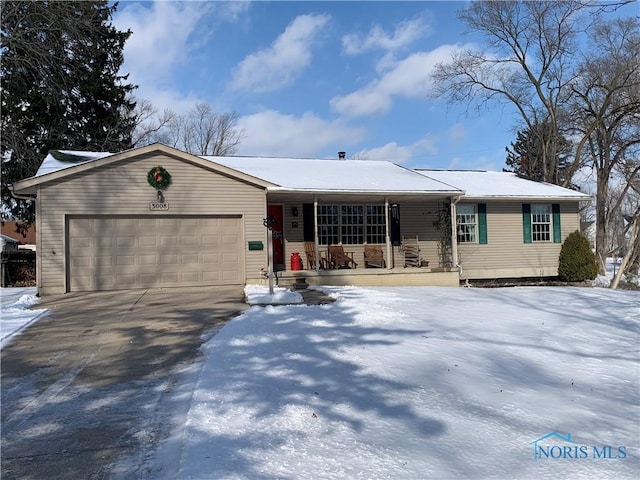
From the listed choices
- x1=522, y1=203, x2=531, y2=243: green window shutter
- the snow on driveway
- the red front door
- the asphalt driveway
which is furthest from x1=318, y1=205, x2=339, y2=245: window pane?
x1=522, y1=203, x2=531, y2=243: green window shutter

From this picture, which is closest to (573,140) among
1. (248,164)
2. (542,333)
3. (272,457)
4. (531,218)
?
(531,218)

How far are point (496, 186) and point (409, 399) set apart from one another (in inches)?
586

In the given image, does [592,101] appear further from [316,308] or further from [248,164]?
[316,308]

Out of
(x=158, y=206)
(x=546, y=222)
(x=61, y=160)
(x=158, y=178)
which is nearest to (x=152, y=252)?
(x=158, y=206)

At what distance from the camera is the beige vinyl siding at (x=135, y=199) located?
38.2 feet

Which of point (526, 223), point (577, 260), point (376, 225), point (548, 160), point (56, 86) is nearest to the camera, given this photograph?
point (376, 225)

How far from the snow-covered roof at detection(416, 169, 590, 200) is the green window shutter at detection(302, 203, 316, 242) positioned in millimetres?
5223

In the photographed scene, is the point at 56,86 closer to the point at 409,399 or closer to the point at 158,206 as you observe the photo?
the point at 158,206

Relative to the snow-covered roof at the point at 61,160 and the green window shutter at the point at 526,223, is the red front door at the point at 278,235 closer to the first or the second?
the snow-covered roof at the point at 61,160

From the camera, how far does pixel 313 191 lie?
13.5 m

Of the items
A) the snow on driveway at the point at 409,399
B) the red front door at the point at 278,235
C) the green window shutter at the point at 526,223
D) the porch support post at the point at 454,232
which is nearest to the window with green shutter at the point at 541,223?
the green window shutter at the point at 526,223

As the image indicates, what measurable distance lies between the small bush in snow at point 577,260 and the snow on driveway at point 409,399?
9.24 meters

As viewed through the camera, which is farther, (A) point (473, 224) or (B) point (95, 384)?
(A) point (473, 224)

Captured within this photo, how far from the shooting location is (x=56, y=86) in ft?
62.2
